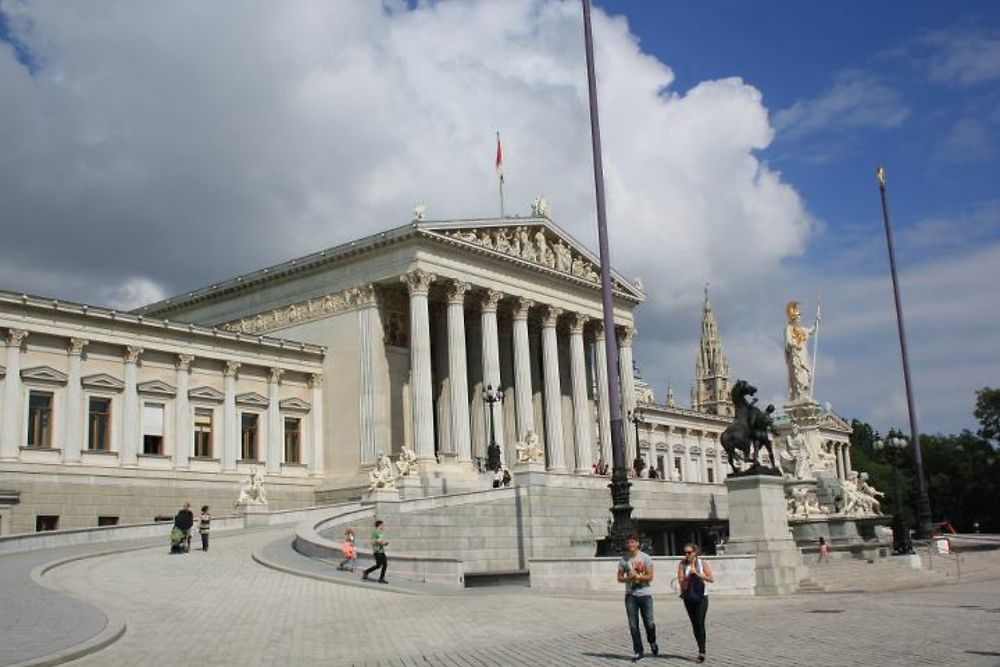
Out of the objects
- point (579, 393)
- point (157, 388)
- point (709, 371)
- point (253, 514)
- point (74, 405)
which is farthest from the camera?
point (709, 371)

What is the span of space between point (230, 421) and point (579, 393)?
2335 cm

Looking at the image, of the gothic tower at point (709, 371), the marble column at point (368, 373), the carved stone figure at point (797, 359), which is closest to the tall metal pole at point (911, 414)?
the carved stone figure at point (797, 359)

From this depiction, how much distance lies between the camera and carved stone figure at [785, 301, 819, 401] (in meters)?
Answer: 41.7

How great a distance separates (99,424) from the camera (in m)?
49.5

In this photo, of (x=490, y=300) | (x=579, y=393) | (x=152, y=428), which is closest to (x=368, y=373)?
(x=490, y=300)

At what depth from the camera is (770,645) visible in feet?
52.9

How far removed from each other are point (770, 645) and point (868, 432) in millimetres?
152160

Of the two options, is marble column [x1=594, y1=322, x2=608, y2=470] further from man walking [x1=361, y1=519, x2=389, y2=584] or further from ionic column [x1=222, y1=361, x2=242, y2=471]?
man walking [x1=361, y1=519, x2=389, y2=584]

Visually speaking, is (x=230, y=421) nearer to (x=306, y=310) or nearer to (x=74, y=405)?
(x=74, y=405)

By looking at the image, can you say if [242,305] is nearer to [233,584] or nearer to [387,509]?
[387,509]

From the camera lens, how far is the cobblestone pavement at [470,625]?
15.1m

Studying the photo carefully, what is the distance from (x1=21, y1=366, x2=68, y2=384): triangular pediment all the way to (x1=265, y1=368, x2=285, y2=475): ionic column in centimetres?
1209

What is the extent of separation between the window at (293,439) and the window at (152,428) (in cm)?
819

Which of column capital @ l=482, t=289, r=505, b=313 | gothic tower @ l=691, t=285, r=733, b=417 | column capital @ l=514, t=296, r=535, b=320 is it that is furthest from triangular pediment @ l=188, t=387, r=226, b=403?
gothic tower @ l=691, t=285, r=733, b=417
